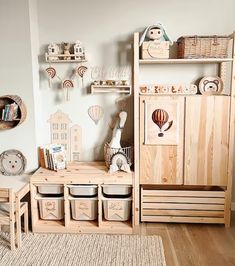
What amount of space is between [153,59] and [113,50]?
475 mm

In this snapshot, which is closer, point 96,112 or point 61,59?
point 61,59

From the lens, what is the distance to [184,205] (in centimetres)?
288

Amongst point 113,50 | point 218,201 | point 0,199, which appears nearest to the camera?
point 0,199

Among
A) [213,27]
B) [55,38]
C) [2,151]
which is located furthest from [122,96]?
[2,151]

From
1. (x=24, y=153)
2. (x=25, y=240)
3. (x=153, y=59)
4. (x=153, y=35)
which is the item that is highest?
(x=153, y=35)

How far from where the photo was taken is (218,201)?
2854 millimetres

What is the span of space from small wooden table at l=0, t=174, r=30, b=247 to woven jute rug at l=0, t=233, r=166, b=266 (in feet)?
0.52

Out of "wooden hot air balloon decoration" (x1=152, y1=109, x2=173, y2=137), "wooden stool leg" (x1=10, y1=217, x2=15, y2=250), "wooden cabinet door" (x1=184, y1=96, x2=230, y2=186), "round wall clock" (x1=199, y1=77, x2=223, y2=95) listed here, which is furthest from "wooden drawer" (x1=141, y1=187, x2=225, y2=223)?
"wooden stool leg" (x1=10, y1=217, x2=15, y2=250)

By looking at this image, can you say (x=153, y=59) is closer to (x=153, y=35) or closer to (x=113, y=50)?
(x=153, y=35)

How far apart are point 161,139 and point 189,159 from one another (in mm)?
314

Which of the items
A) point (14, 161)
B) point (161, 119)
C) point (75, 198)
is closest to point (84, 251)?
point (75, 198)

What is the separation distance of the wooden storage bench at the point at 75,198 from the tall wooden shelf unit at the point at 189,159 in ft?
0.69

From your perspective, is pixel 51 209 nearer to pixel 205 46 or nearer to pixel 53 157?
pixel 53 157

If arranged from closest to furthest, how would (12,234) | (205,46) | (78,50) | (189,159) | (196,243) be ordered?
(12,234) < (196,243) < (205,46) < (189,159) < (78,50)
